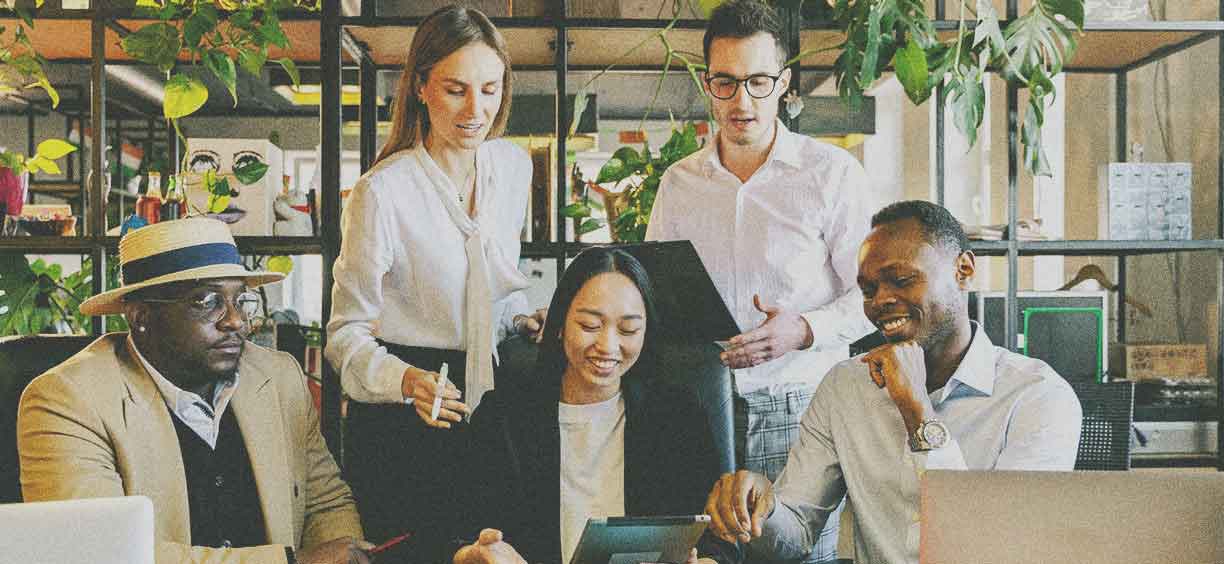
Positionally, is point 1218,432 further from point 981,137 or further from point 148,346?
point 981,137

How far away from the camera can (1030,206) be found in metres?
5.40

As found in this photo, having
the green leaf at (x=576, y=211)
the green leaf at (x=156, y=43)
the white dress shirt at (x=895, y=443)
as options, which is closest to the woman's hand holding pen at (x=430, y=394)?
the white dress shirt at (x=895, y=443)

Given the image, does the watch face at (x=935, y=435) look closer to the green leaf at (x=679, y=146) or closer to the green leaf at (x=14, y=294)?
the green leaf at (x=679, y=146)

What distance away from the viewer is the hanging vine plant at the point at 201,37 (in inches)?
105

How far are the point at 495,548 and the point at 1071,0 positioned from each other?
75.8 inches

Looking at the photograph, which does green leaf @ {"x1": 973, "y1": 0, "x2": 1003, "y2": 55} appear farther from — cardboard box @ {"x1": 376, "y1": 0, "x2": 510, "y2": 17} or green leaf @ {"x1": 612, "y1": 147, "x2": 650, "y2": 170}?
cardboard box @ {"x1": 376, "y1": 0, "x2": 510, "y2": 17}

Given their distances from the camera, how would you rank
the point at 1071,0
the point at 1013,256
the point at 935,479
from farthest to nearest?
1. the point at 1013,256
2. the point at 1071,0
3. the point at 935,479

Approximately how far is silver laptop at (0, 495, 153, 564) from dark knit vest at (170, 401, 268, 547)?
960 millimetres

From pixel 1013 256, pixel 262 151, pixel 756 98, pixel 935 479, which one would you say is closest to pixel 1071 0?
pixel 1013 256

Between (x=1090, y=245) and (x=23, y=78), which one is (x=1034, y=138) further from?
(x=23, y=78)

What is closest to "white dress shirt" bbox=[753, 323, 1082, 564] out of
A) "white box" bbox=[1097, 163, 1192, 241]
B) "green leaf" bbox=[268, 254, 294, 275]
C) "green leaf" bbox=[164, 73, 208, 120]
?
"white box" bbox=[1097, 163, 1192, 241]

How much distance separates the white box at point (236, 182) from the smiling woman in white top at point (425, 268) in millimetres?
844

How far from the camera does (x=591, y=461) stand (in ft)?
6.88

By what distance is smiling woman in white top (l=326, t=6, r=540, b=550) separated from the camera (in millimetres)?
2111
